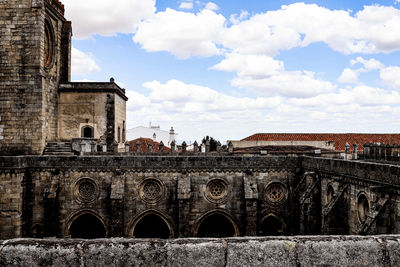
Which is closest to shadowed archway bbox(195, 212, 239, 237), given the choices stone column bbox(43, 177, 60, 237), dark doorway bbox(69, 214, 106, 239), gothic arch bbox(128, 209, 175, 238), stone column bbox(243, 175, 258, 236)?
stone column bbox(243, 175, 258, 236)

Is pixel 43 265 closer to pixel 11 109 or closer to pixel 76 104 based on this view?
pixel 11 109

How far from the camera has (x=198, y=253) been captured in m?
3.28

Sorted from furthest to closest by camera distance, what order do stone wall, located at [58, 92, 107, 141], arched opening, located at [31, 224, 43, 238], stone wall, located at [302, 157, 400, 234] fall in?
1. stone wall, located at [58, 92, 107, 141]
2. arched opening, located at [31, 224, 43, 238]
3. stone wall, located at [302, 157, 400, 234]

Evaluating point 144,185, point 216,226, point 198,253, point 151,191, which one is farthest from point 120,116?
point 198,253

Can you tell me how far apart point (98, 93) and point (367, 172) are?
20.9 meters

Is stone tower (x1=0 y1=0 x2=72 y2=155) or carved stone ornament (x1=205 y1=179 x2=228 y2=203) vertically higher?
stone tower (x1=0 y1=0 x2=72 y2=155)

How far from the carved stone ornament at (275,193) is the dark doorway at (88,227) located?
9.86 meters

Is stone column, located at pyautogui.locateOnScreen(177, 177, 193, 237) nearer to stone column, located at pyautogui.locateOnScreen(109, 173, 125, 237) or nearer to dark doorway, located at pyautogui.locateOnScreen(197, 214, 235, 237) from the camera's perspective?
dark doorway, located at pyautogui.locateOnScreen(197, 214, 235, 237)

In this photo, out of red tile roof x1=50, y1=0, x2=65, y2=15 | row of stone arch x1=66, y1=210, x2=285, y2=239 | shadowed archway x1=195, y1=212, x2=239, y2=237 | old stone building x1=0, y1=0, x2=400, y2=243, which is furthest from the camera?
red tile roof x1=50, y1=0, x2=65, y2=15

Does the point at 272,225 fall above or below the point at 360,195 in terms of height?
below

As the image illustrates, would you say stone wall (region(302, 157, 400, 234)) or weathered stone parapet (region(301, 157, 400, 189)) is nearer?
stone wall (region(302, 157, 400, 234))

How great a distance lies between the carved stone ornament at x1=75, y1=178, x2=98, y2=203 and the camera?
20.0 metres

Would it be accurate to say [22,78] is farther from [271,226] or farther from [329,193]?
[329,193]

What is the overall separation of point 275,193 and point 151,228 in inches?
302
